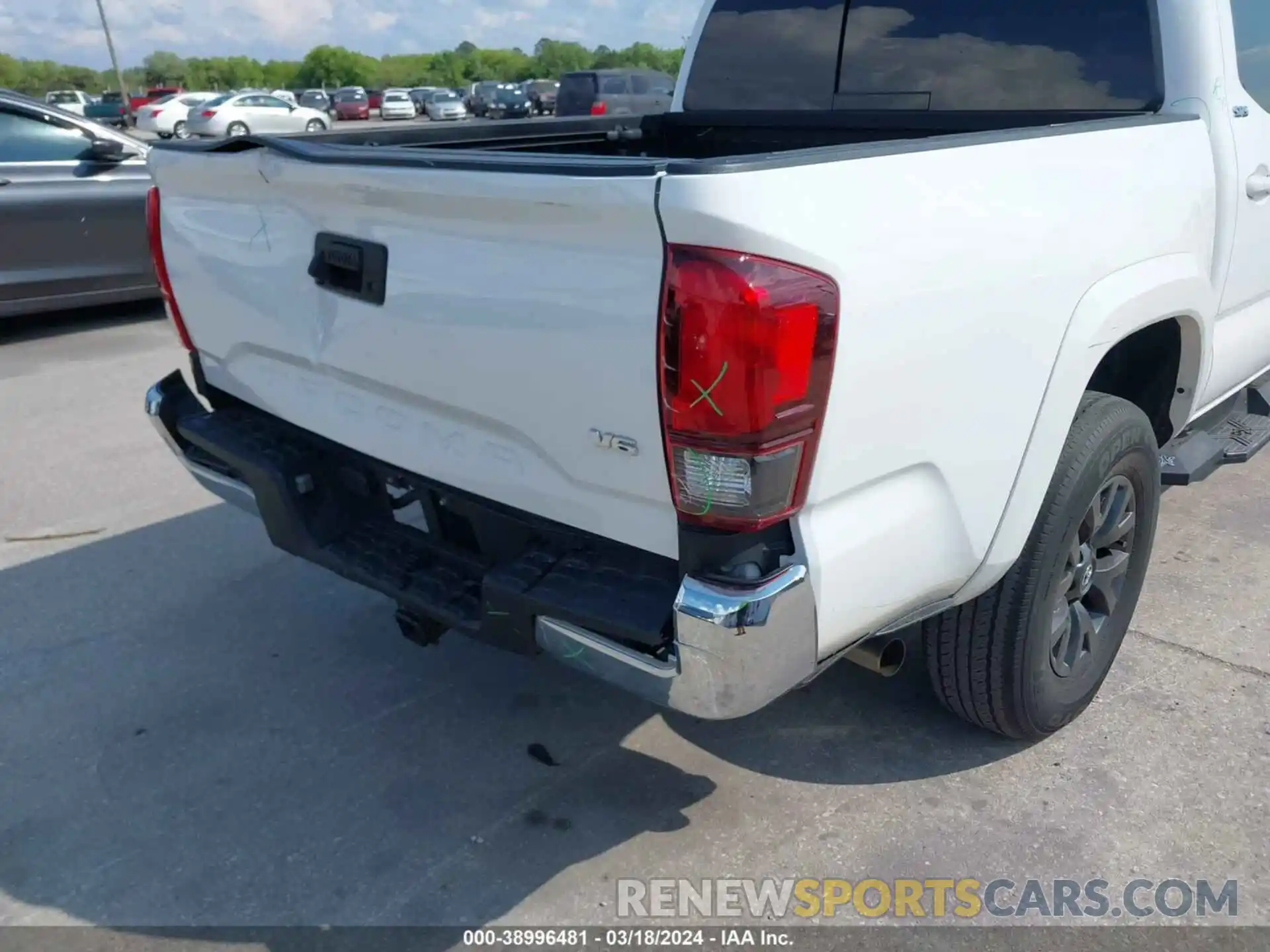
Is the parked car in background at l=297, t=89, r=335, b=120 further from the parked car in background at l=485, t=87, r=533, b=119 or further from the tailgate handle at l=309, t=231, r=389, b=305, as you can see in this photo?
the tailgate handle at l=309, t=231, r=389, b=305

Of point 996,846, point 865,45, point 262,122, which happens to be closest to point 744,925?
point 996,846

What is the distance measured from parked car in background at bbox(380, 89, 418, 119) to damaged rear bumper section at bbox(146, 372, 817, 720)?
52.4 m

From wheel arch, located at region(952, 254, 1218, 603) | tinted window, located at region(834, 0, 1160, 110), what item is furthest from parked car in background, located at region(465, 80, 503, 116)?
wheel arch, located at region(952, 254, 1218, 603)

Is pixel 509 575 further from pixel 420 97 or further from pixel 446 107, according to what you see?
pixel 420 97

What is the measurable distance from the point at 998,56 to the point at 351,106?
52073 millimetres

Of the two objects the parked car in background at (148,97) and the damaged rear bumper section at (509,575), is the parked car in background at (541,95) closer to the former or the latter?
the parked car in background at (148,97)

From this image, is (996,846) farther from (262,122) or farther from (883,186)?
(262,122)

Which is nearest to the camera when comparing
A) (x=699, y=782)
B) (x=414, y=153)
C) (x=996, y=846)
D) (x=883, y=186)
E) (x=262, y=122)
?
(x=883, y=186)

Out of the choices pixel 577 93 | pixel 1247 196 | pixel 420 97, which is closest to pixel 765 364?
pixel 1247 196

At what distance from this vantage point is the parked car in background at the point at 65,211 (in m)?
7.05

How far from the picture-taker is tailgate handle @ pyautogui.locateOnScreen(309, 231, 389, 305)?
2.32 meters

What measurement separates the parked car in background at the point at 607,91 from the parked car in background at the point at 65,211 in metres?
15.8

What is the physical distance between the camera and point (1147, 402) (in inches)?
130

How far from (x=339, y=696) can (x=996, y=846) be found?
1.88 meters
